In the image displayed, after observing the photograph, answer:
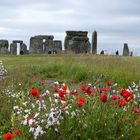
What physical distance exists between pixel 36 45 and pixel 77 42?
6091mm

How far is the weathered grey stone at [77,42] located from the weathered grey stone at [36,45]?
154 inches

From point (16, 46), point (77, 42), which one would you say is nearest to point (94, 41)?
point (77, 42)

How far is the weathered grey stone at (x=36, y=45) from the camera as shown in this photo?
45.9 metres

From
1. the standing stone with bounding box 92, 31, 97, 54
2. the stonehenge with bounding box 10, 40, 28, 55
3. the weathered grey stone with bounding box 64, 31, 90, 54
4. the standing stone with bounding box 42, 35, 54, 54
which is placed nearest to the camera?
the weathered grey stone with bounding box 64, 31, 90, 54

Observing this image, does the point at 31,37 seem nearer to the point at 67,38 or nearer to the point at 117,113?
the point at 67,38

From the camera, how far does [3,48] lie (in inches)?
1857

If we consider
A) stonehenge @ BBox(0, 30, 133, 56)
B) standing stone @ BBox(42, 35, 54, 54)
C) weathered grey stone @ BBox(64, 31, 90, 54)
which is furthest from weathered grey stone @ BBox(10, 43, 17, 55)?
weathered grey stone @ BBox(64, 31, 90, 54)

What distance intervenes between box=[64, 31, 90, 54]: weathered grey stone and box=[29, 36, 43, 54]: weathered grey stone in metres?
3.91

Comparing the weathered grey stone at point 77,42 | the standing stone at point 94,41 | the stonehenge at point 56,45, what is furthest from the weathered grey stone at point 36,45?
the standing stone at point 94,41

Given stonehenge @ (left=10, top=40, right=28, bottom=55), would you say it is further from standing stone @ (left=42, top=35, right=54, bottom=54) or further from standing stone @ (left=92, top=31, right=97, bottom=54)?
standing stone @ (left=92, top=31, right=97, bottom=54)

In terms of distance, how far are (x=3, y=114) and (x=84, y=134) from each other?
2.91 metres

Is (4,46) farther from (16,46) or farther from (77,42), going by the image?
(77,42)

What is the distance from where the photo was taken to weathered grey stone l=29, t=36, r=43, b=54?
151 ft

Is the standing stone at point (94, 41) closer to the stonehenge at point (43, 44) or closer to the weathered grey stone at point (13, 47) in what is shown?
the stonehenge at point (43, 44)
